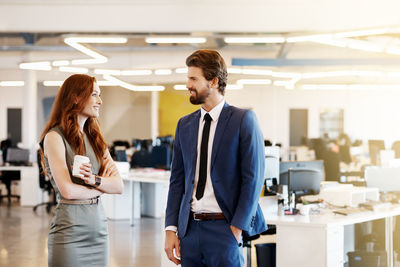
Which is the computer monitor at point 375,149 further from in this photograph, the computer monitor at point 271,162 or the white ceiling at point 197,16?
the computer monitor at point 271,162

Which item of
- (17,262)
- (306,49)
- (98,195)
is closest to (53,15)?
(17,262)

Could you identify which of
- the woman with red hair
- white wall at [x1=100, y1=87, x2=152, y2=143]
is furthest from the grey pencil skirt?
white wall at [x1=100, y1=87, x2=152, y2=143]

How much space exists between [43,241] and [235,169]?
5648 millimetres

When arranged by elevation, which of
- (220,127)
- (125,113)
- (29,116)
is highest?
(125,113)

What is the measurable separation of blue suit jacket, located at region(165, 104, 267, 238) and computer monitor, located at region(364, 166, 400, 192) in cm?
356

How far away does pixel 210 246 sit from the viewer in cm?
221

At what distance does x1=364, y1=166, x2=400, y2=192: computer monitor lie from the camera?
549 centimetres

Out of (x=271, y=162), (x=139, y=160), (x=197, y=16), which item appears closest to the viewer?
(x=271, y=162)

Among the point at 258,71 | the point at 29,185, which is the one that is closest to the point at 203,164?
the point at 29,185

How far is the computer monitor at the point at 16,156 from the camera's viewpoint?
10.8 metres

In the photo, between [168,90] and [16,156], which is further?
[168,90]

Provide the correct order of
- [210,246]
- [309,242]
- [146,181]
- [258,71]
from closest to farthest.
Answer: [210,246] < [309,242] < [146,181] < [258,71]

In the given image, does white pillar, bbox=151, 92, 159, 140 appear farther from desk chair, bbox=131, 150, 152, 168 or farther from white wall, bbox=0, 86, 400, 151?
desk chair, bbox=131, 150, 152, 168

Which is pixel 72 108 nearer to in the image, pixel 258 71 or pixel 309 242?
pixel 309 242
